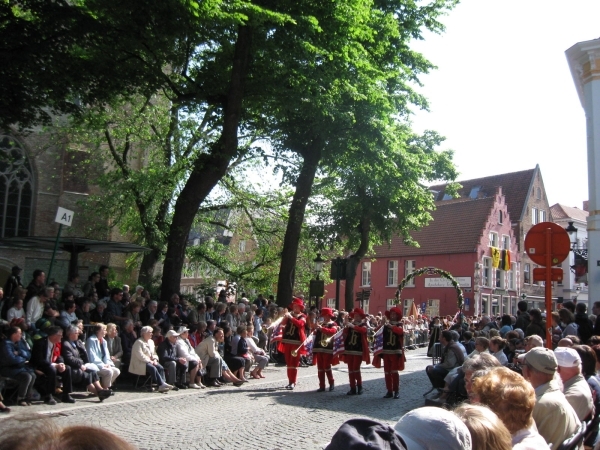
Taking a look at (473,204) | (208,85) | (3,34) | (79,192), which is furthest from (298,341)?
(473,204)

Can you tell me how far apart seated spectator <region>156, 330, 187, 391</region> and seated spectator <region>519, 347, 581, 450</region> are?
36.2 ft

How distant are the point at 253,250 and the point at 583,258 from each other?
14.6m

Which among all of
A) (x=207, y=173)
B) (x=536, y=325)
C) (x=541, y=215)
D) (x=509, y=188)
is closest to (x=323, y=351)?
(x=536, y=325)

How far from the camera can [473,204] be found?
53.9 m

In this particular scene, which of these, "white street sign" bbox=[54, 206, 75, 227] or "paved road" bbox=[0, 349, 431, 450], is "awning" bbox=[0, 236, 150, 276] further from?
"paved road" bbox=[0, 349, 431, 450]

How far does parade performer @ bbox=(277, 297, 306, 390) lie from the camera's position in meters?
15.2

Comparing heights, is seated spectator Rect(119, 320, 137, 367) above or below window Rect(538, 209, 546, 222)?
below

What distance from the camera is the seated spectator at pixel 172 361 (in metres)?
15.2

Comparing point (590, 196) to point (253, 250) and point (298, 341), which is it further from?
point (253, 250)

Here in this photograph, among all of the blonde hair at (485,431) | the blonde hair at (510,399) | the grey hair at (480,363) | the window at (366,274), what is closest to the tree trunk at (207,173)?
the grey hair at (480,363)

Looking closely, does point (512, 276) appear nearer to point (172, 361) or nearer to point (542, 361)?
point (172, 361)

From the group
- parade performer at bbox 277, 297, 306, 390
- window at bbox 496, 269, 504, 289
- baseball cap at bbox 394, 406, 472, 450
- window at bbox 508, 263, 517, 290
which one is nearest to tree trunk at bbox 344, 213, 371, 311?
parade performer at bbox 277, 297, 306, 390

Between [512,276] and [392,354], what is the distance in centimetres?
4462

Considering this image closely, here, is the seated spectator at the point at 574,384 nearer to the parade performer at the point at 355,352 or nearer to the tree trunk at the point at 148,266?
the parade performer at the point at 355,352
